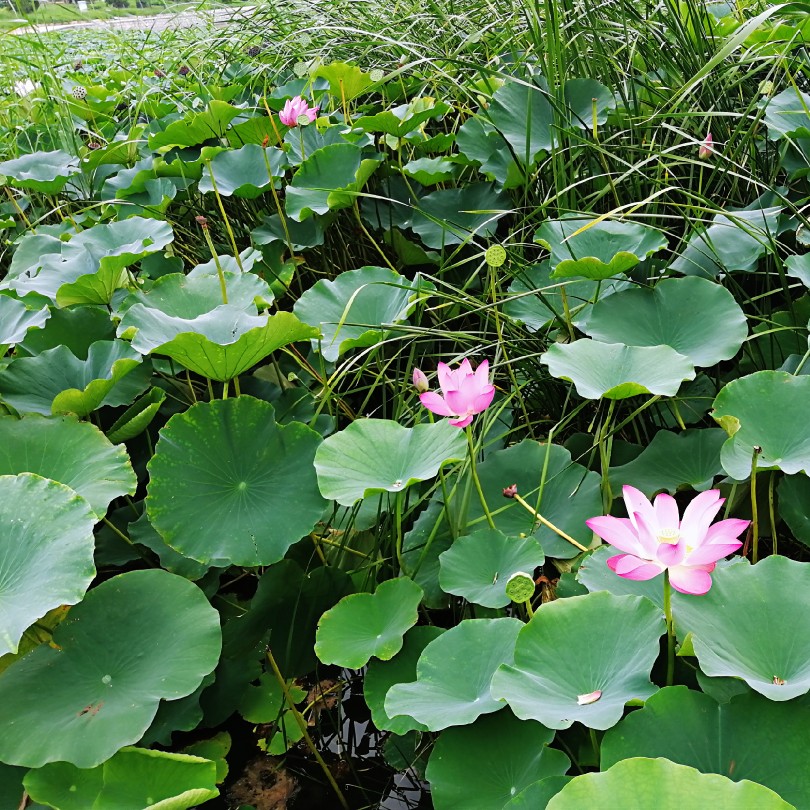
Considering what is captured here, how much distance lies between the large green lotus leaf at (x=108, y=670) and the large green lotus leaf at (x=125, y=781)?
24 mm

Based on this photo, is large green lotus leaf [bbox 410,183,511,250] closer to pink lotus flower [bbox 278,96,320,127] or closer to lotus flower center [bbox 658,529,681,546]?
pink lotus flower [bbox 278,96,320,127]

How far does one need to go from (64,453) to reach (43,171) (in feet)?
3.96

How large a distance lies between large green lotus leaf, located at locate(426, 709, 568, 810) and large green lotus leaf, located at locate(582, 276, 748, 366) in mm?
599

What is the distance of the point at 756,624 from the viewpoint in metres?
0.72

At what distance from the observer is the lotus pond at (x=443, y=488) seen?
2.34 feet

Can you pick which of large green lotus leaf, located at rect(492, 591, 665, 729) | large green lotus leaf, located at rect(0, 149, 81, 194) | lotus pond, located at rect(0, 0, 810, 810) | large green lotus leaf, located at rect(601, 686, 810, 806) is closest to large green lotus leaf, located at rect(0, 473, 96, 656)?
lotus pond, located at rect(0, 0, 810, 810)

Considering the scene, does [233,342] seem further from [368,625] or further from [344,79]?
[344,79]

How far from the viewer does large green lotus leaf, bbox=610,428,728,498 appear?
1033 mm

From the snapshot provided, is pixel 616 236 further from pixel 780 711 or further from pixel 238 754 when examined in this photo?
pixel 238 754

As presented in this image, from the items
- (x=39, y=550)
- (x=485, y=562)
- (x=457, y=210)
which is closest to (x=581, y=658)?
(x=485, y=562)

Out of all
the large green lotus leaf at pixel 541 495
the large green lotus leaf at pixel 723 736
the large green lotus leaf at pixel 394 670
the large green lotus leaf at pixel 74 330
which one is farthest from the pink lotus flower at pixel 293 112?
the large green lotus leaf at pixel 723 736

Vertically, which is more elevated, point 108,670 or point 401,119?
point 401,119

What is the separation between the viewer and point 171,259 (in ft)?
5.46

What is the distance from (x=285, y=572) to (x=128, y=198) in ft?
4.23
